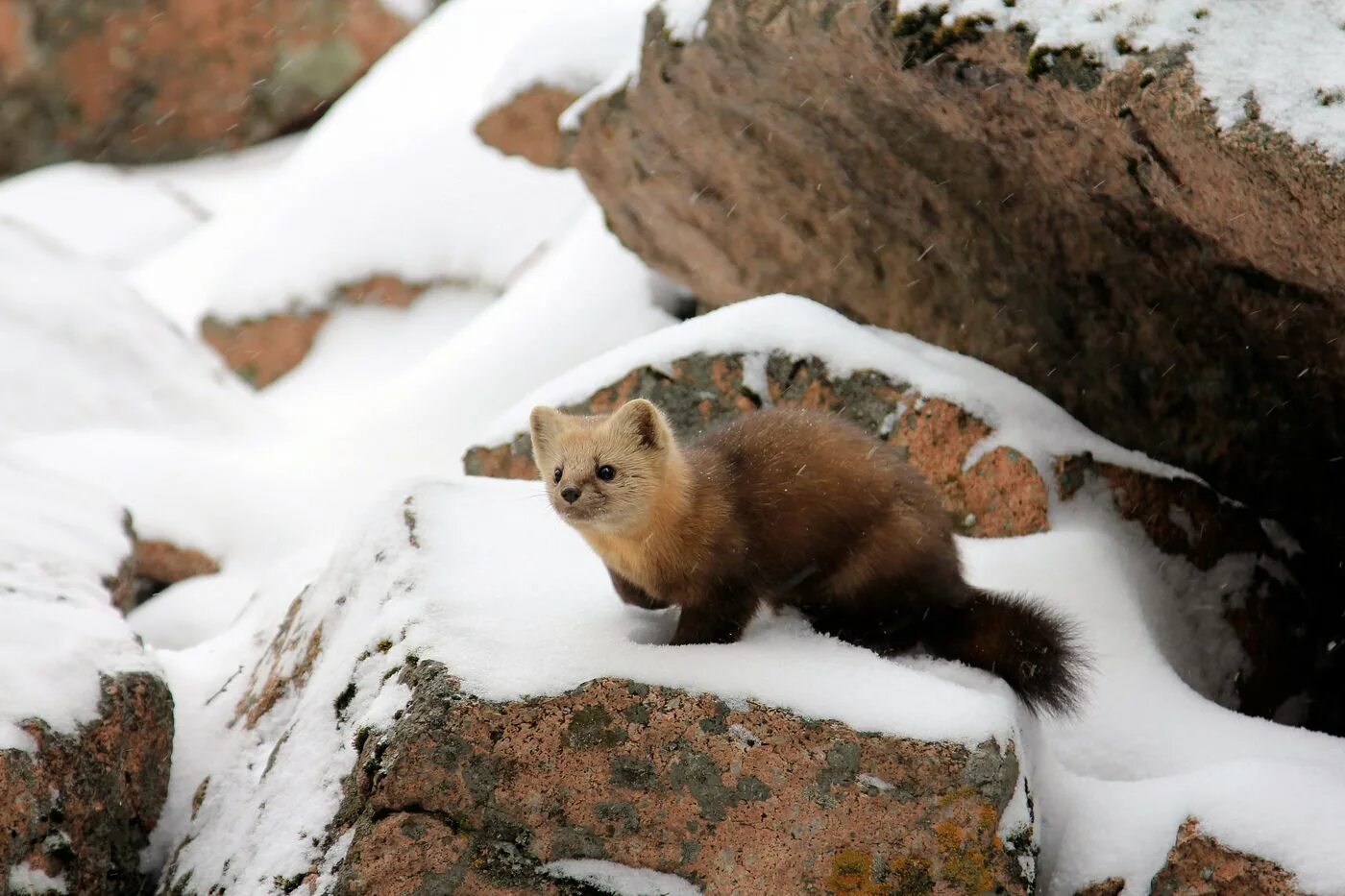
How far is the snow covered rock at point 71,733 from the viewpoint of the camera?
315 cm

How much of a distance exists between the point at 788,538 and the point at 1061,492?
1.52 metres

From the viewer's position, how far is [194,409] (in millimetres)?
8602

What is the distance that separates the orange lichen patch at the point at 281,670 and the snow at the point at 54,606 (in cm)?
36

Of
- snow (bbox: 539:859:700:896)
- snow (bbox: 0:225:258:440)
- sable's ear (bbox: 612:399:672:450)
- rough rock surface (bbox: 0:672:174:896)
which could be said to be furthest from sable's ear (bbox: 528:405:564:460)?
snow (bbox: 0:225:258:440)

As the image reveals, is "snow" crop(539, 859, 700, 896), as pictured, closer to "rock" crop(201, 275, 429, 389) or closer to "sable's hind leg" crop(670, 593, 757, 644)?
"sable's hind leg" crop(670, 593, 757, 644)

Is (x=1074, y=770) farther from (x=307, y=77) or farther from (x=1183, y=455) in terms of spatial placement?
(x=307, y=77)

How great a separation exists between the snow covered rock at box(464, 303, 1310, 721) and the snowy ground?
Answer: 0.16ft

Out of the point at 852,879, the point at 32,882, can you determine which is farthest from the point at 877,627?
the point at 32,882

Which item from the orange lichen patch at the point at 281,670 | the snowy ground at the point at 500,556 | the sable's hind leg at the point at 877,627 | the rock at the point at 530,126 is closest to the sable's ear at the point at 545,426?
the snowy ground at the point at 500,556

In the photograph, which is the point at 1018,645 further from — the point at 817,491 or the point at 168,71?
the point at 168,71

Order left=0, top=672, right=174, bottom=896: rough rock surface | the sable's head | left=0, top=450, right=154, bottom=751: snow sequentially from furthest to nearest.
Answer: the sable's head, left=0, top=450, right=154, bottom=751: snow, left=0, top=672, right=174, bottom=896: rough rock surface

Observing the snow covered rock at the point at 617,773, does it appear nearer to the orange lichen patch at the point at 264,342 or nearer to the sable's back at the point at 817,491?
the sable's back at the point at 817,491

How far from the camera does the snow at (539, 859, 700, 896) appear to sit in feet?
10.0

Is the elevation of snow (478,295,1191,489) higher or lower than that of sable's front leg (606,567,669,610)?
lower
